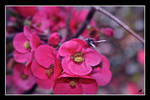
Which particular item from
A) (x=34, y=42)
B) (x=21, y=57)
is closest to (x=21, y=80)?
(x=21, y=57)

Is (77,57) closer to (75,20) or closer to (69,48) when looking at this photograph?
(69,48)

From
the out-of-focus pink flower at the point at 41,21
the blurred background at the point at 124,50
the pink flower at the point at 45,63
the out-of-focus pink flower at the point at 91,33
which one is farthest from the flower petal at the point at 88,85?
the blurred background at the point at 124,50

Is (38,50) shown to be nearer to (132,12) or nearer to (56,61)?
(56,61)

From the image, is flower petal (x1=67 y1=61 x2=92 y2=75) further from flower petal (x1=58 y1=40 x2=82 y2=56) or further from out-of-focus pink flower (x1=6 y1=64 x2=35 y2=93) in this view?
out-of-focus pink flower (x1=6 y1=64 x2=35 y2=93)

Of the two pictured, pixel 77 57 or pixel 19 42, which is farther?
Result: pixel 19 42

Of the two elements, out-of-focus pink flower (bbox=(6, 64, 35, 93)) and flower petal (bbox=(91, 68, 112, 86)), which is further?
out-of-focus pink flower (bbox=(6, 64, 35, 93))

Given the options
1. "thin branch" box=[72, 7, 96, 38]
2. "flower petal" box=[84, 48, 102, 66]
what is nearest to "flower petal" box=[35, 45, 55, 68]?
"flower petal" box=[84, 48, 102, 66]
